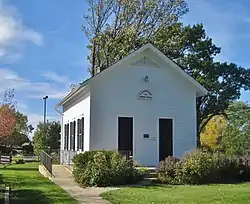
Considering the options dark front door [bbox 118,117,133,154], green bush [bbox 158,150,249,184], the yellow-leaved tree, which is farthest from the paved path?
the yellow-leaved tree

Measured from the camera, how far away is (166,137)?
835 inches

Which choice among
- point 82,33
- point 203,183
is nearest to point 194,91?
point 203,183

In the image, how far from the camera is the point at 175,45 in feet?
112

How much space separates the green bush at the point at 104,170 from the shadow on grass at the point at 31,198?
7.76 ft

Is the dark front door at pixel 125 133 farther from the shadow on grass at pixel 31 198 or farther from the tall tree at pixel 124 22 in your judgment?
the tall tree at pixel 124 22

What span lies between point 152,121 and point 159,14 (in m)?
17.2

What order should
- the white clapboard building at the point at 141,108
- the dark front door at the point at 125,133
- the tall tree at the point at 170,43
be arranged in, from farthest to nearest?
the tall tree at the point at 170,43
the dark front door at the point at 125,133
the white clapboard building at the point at 141,108

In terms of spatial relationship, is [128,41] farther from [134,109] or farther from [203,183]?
[203,183]

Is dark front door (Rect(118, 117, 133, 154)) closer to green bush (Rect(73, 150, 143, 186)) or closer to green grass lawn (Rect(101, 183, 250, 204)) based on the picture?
green bush (Rect(73, 150, 143, 186))

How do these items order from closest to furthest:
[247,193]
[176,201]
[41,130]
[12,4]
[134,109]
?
1. [176,201]
2. [247,193]
3. [12,4]
4. [134,109]
5. [41,130]

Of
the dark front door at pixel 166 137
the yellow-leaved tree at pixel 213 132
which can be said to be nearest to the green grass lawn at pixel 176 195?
the dark front door at pixel 166 137

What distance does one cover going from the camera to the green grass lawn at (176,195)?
11.4m

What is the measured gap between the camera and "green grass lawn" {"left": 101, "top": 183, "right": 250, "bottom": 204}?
37.5ft

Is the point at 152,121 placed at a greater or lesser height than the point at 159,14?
lesser
